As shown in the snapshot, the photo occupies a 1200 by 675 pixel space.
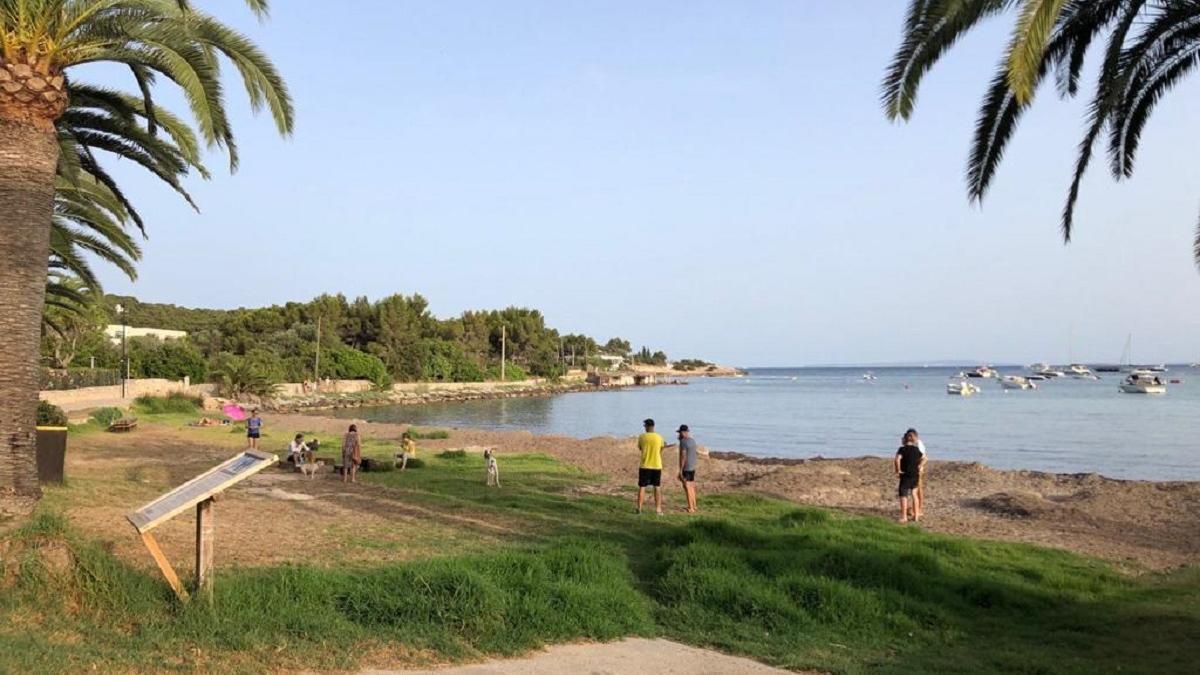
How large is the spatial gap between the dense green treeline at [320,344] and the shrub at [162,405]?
7.74m

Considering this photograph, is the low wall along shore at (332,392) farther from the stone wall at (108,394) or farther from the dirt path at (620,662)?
the dirt path at (620,662)

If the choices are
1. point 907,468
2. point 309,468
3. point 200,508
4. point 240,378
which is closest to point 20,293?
point 200,508

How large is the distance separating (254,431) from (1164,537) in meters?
20.6

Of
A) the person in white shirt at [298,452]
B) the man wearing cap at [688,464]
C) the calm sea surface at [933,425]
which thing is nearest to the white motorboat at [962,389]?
the calm sea surface at [933,425]

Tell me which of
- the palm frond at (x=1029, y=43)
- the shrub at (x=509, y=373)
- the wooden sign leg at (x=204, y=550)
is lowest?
the wooden sign leg at (x=204, y=550)

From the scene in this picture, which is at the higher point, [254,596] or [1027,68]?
[1027,68]

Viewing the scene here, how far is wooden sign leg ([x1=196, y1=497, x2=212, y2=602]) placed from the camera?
6590 mm

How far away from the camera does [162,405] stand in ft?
138

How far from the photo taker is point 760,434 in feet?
159

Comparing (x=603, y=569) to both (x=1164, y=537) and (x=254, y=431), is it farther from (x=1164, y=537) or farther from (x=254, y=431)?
(x=254, y=431)

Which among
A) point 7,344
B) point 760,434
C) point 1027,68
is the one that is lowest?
point 760,434

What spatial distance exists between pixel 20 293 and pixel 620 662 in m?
6.36

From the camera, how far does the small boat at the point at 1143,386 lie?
86.3 meters

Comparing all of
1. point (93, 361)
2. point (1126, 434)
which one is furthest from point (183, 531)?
point (93, 361)
